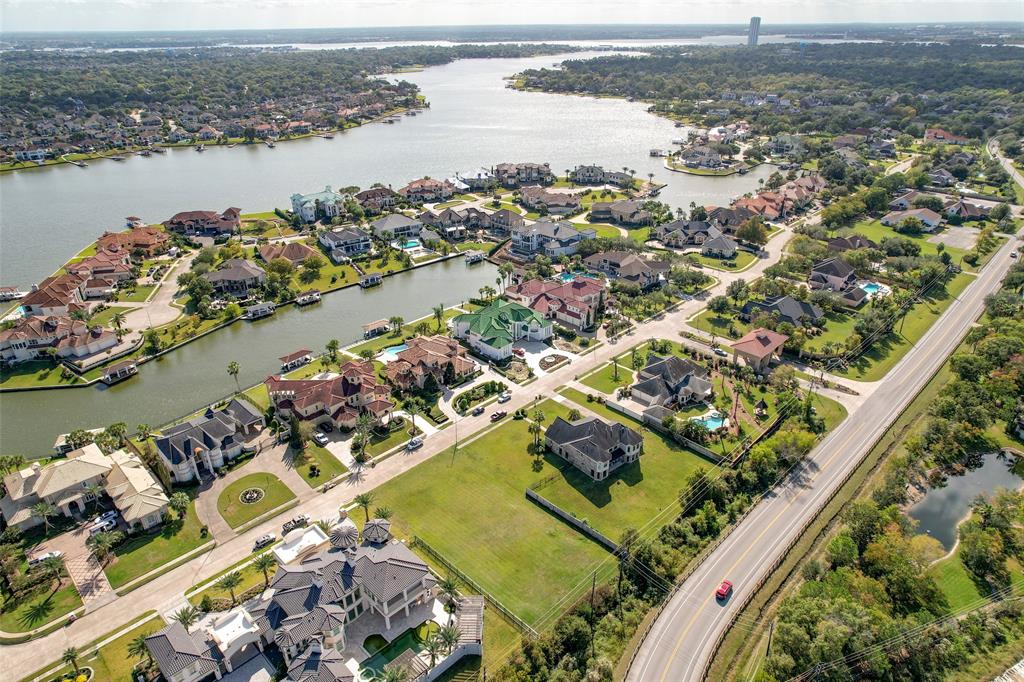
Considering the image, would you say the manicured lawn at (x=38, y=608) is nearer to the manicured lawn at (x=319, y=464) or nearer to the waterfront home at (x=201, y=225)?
the manicured lawn at (x=319, y=464)

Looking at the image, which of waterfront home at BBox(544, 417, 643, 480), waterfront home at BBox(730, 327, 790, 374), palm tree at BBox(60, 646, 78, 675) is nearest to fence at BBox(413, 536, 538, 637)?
waterfront home at BBox(544, 417, 643, 480)

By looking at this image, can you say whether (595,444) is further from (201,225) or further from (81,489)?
(201,225)

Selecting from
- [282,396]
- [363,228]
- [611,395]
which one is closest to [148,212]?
[363,228]

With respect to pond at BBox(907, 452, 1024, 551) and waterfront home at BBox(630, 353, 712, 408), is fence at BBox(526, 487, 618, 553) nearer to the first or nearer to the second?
waterfront home at BBox(630, 353, 712, 408)

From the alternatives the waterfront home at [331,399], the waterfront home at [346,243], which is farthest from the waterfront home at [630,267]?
the waterfront home at [331,399]


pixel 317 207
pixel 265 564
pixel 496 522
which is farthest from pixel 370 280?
pixel 265 564
